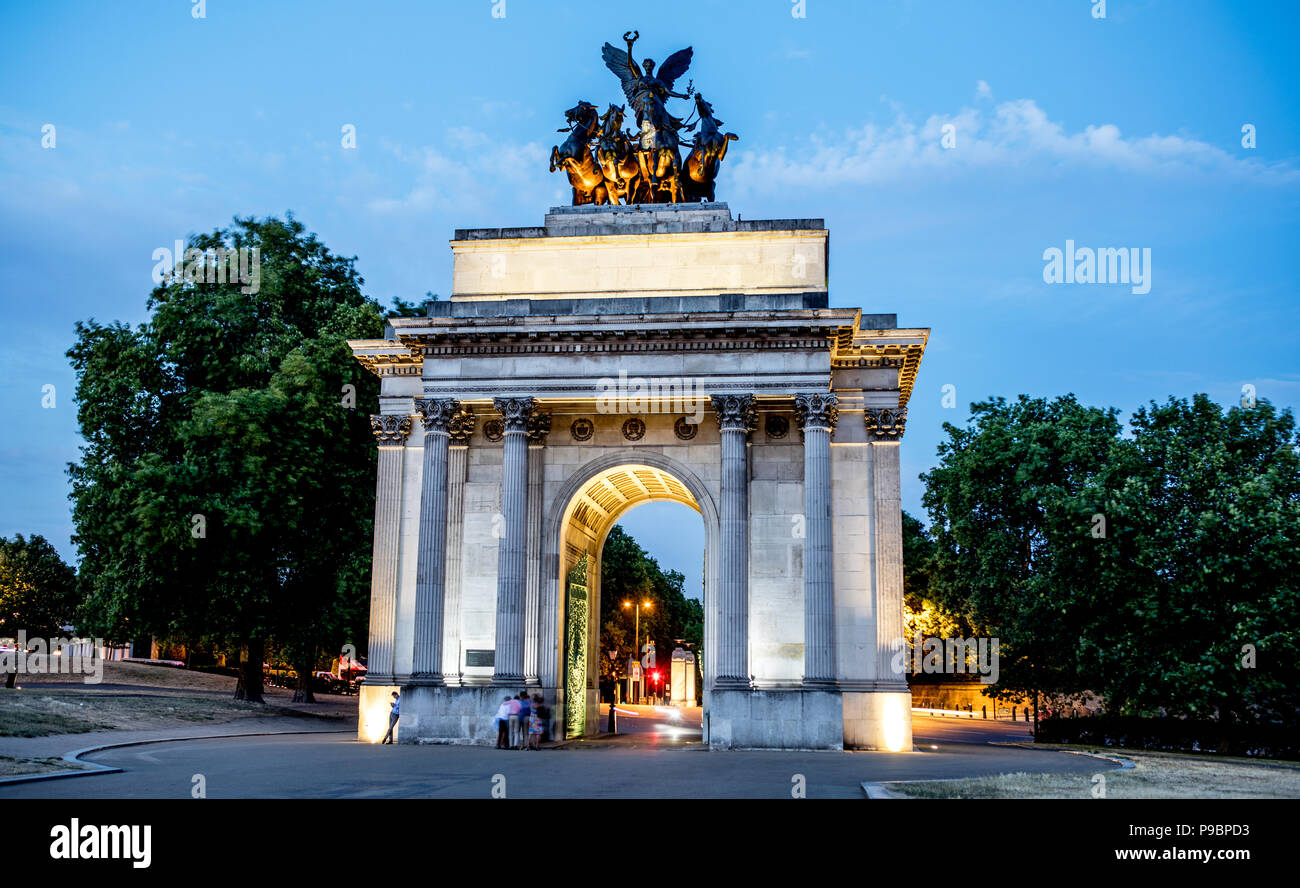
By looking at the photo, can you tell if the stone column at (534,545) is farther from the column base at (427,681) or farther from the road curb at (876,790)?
the road curb at (876,790)

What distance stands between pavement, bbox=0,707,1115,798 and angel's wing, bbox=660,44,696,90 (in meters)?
22.0

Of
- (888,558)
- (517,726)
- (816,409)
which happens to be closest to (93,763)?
(517,726)

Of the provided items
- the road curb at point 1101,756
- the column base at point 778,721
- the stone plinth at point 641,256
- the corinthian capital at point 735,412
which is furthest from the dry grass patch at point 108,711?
the road curb at point 1101,756

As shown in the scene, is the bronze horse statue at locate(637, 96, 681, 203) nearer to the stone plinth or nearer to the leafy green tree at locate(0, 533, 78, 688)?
the stone plinth

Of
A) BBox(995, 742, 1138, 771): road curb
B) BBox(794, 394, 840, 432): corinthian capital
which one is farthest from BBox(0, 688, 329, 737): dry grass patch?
BBox(995, 742, 1138, 771): road curb

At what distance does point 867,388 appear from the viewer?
34.1 m

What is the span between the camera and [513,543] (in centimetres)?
3189

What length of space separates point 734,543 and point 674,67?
16896 millimetres

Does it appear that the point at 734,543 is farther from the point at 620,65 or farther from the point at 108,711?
the point at 108,711
